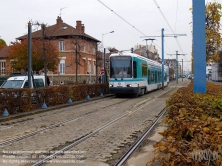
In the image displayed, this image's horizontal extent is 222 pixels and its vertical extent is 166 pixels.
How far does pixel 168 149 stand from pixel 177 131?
1082mm

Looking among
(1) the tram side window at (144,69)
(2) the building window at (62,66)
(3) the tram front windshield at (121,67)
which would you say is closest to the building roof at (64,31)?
(2) the building window at (62,66)

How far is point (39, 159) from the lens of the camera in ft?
20.5

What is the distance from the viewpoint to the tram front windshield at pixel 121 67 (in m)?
23.2

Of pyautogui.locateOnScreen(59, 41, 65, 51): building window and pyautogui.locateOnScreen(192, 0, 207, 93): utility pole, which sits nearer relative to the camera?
pyautogui.locateOnScreen(192, 0, 207, 93): utility pole

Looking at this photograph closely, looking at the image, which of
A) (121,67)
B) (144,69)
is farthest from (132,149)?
(144,69)

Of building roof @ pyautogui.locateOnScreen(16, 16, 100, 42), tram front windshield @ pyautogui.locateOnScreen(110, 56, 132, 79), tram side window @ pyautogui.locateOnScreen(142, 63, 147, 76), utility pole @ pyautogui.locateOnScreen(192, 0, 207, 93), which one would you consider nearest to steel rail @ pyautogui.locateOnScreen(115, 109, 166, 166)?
utility pole @ pyautogui.locateOnScreen(192, 0, 207, 93)

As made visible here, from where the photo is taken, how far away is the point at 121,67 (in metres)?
23.5

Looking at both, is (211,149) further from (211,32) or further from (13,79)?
(211,32)

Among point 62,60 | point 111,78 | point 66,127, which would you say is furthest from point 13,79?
point 62,60

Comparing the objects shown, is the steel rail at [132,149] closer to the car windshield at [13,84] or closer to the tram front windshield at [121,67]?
the car windshield at [13,84]

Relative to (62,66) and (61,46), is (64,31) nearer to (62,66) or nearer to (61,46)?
(61,46)

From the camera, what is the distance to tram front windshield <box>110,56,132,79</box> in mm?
23234

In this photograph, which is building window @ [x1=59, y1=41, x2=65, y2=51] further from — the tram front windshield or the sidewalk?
the sidewalk

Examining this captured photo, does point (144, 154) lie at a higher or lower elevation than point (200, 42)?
lower
